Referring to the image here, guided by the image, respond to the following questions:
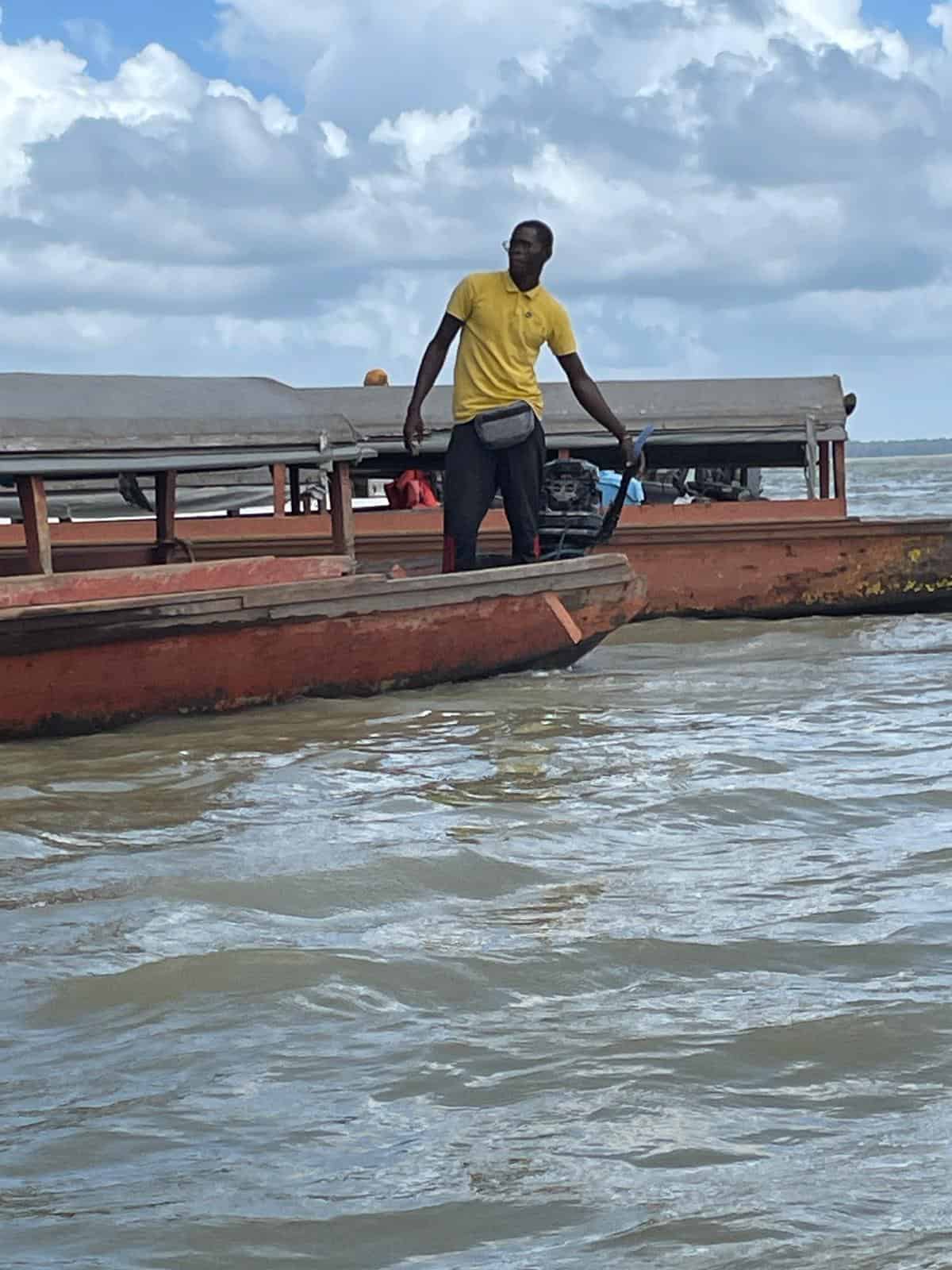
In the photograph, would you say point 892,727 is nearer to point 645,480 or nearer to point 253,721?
point 253,721

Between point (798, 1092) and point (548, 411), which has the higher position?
point (548, 411)

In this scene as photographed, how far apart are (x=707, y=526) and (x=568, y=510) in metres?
1.83

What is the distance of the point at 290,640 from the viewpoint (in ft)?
21.9

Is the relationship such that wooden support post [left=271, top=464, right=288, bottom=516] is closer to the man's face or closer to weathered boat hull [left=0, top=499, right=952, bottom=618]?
weathered boat hull [left=0, top=499, right=952, bottom=618]

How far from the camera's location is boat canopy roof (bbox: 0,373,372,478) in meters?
Answer: 6.38

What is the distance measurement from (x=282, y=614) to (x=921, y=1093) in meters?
4.29

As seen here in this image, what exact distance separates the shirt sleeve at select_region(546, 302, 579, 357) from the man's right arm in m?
0.39

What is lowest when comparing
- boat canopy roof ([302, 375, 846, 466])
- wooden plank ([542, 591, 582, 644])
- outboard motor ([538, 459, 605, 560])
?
wooden plank ([542, 591, 582, 644])

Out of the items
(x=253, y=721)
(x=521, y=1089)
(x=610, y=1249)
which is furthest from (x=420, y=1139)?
(x=253, y=721)

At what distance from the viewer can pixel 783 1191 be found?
2.26m

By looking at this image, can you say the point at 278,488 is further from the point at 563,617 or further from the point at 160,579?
the point at 160,579

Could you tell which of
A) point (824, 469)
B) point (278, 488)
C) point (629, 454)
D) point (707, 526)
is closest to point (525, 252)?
point (629, 454)

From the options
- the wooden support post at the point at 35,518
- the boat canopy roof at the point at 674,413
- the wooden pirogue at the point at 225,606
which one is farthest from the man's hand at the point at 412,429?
the boat canopy roof at the point at 674,413

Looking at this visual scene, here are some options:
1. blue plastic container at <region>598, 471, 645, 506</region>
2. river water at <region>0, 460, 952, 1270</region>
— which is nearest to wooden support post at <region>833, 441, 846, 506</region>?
blue plastic container at <region>598, 471, 645, 506</region>
